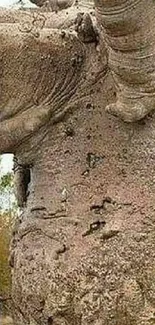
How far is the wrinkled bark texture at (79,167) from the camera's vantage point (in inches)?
68.8

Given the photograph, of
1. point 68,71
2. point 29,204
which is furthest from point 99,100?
point 29,204

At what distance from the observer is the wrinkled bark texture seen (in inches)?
68.8

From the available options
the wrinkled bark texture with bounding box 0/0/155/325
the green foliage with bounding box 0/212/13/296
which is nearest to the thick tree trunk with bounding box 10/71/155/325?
the wrinkled bark texture with bounding box 0/0/155/325

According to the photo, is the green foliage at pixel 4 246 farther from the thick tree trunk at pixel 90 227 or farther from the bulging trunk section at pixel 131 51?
the bulging trunk section at pixel 131 51

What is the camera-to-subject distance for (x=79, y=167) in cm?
186

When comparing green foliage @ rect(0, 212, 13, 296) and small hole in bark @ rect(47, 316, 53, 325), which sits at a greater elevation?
green foliage @ rect(0, 212, 13, 296)

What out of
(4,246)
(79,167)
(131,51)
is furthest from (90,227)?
(4,246)

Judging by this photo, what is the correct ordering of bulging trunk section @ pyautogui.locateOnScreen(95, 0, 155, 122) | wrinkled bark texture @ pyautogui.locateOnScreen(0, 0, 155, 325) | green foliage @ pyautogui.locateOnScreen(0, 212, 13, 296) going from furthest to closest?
green foliage @ pyautogui.locateOnScreen(0, 212, 13, 296), wrinkled bark texture @ pyautogui.locateOnScreen(0, 0, 155, 325), bulging trunk section @ pyautogui.locateOnScreen(95, 0, 155, 122)

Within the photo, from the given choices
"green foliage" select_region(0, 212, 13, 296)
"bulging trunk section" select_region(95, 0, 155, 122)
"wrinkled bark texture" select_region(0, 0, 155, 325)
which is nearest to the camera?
"bulging trunk section" select_region(95, 0, 155, 122)

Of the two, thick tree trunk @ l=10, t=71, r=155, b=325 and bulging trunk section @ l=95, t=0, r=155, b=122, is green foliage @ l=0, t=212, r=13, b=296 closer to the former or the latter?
thick tree trunk @ l=10, t=71, r=155, b=325

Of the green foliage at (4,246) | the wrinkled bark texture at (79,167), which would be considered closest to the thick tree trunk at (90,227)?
the wrinkled bark texture at (79,167)

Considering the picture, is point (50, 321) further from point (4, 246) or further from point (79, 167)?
point (4, 246)

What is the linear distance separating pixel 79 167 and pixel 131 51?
10.8 inches

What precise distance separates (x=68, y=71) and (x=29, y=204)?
0.88 ft
